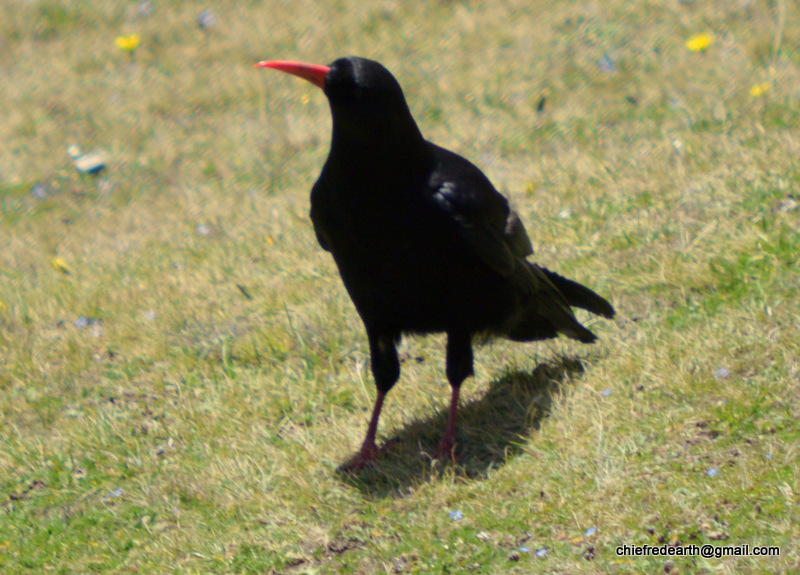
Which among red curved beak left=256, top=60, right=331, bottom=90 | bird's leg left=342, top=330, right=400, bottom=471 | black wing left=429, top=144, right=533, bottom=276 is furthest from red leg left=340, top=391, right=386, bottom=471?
red curved beak left=256, top=60, right=331, bottom=90

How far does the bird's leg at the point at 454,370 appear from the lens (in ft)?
11.8

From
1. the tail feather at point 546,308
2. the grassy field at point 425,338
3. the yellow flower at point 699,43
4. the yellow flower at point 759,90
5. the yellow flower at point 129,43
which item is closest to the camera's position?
the grassy field at point 425,338

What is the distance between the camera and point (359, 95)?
3207 millimetres

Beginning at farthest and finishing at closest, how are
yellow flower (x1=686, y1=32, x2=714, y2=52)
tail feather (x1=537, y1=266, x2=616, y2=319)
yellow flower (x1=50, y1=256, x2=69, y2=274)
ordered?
yellow flower (x1=686, y1=32, x2=714, y2=52) → yellow flower (x1=50, y1=256, x2=69, y2=274) → tail feather (x1=537, y1=266, x2=616, y2=319)

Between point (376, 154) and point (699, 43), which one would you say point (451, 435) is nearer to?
point (376, 154)

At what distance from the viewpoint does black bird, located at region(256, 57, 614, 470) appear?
3.27 meters

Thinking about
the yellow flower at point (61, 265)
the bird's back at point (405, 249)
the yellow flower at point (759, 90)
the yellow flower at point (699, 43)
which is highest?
the yellow flower at point (699, 43)

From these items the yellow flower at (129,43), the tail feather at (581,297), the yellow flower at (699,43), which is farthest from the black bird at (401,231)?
the yellow flower at (129,43)

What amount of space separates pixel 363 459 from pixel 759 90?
4.05 meters

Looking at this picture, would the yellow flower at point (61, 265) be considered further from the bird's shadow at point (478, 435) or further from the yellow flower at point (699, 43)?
the yellow flower at point (699, 43)

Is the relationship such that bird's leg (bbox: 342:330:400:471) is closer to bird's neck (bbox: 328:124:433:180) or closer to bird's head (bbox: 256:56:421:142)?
bird's neck (bbox: 328:124:433:180)

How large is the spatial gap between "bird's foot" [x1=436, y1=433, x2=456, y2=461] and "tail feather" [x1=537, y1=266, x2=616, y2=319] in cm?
88

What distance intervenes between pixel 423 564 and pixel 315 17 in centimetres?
755

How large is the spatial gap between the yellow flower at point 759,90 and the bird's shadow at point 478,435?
3.07m
